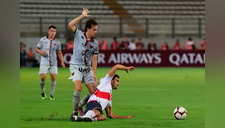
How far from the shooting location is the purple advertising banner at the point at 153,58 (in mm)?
28125

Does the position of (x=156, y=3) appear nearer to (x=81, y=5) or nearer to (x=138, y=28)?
(x=138, y=28)

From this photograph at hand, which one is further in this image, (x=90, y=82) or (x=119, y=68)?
(x=90, y=82)

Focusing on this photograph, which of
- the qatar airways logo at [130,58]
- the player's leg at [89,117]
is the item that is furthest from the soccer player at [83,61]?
the qatar airways logo at [130,58]

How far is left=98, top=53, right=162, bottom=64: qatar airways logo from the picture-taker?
28.1 m

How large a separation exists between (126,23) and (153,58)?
5.62m

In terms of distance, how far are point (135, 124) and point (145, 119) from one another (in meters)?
0.75

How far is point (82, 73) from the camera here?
24.1 ft

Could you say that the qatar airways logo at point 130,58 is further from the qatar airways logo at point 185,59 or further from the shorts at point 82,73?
the shorts at point 82,73

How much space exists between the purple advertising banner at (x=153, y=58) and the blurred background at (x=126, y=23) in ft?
0.95

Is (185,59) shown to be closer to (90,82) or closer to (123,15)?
(123,15)

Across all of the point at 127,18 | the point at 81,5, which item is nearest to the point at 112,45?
the point at 127,18

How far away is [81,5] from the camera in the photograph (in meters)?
35.2

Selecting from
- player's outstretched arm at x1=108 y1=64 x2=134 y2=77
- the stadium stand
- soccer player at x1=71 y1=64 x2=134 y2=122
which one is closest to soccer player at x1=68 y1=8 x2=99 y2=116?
soccer player at x1=71 y1=64 x2=134 y2=122

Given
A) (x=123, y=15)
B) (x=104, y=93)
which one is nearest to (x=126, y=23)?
(x=123, y=15)
